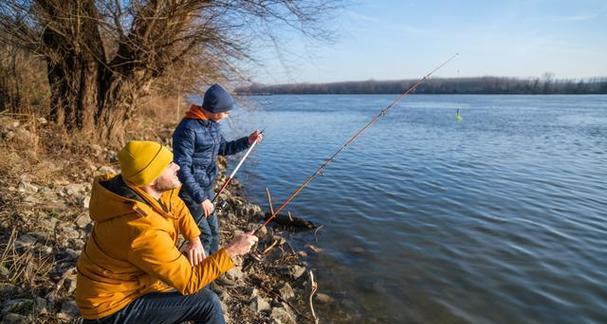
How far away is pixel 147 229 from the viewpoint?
2.27m

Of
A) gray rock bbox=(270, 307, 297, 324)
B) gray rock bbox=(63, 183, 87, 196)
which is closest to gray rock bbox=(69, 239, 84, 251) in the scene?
gray rock bbox=(63, 183, 87, 196)

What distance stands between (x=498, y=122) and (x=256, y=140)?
80.5ft

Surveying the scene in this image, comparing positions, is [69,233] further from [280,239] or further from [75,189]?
[280,239]

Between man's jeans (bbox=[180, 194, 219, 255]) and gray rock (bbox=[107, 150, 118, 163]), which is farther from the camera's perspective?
gray rock (bbox=[107, 150, 118, 163])

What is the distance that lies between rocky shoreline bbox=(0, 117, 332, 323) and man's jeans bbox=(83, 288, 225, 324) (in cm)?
111

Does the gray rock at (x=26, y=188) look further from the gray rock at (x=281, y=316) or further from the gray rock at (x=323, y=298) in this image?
the gray rock at (x=323, y=298)

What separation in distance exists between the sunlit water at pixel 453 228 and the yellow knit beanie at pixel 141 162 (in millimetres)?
3161

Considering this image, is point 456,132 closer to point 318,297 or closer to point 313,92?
point 318,297

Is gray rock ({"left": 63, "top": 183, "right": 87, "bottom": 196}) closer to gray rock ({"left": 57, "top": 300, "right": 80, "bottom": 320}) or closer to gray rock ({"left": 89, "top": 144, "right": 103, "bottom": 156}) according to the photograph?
gray rock ({"left": 89, "top": 144, "right": 103, "bottom": 156})

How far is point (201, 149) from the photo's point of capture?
4.28 metres

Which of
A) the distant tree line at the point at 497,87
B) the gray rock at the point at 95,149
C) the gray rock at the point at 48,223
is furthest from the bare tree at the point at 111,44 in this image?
the distant tree line at the point at 497,87

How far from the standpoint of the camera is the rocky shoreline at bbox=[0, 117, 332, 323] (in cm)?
348

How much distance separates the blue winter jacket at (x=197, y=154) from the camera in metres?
4.06

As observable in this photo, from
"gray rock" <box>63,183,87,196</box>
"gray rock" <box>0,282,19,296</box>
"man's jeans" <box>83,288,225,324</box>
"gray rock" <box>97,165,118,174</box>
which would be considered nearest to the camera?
"man's jeans" <box>83,288,225,324</box>
